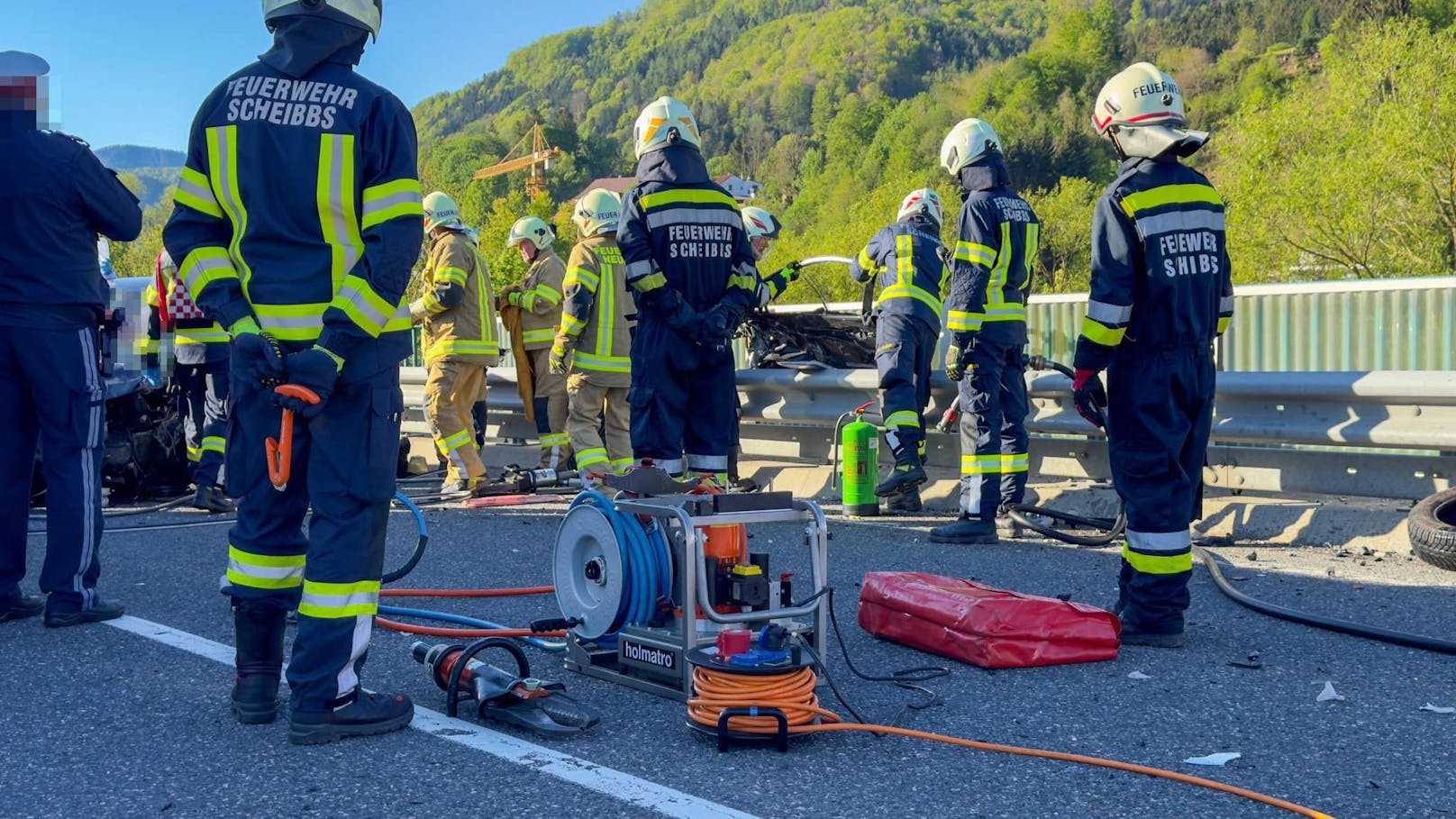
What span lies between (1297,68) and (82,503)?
99189mm

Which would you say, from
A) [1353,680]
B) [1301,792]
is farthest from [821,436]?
[1301,792]

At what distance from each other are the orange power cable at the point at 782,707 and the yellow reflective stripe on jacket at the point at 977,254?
4.40 m

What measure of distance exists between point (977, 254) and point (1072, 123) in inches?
3711

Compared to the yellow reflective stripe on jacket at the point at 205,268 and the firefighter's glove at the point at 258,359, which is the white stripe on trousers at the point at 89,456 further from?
the firefighter's glove at the point at 258,359

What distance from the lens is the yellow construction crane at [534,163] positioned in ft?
506

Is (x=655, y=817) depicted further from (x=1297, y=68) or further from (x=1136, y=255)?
(x=1297, y=68)

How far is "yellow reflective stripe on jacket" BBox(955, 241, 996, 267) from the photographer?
770 centimetres

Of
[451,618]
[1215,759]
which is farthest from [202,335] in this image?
[1215,759]

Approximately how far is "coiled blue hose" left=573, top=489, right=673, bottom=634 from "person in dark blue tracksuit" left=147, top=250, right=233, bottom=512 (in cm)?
529

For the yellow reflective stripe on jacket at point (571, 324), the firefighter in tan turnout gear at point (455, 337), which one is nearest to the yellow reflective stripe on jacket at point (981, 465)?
the yellow reflective stripe on jacket at point (571, 324)

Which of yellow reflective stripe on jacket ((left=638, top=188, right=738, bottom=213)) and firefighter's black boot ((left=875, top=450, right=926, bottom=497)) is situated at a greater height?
yellow reflective stripe on jacket ((left=638, top=188, right=738, bottom=213))

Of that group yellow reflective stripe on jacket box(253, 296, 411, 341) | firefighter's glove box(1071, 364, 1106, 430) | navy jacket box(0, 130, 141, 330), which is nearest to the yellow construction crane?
navy jacket box(0, 130, 141, 330)

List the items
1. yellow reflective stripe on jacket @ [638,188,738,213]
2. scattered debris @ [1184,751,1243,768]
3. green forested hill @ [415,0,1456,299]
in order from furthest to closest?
1. green forested hill @ [415,0,1456,299]
2. yellow reflective stripe on jacket @ [638,188,738,213]
3. scattered debris @ [1184,751,1243,768]

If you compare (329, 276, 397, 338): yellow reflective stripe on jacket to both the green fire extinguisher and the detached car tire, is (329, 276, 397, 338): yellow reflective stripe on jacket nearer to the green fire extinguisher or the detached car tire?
the detached car tire
